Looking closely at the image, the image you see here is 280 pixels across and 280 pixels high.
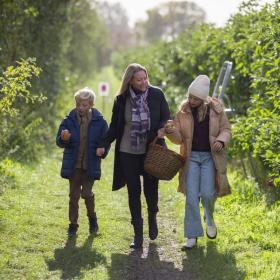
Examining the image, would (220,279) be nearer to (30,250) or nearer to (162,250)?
(162,250)

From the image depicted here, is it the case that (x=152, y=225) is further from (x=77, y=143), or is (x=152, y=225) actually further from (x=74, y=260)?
(x=77, y=143)

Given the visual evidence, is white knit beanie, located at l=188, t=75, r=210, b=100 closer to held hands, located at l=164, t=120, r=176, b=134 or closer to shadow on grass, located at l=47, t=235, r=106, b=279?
held hands, located at l=164, t=120, r=176, b=134

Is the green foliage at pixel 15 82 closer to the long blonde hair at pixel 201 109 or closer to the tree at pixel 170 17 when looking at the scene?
the long blonde hair at pixel 201 109

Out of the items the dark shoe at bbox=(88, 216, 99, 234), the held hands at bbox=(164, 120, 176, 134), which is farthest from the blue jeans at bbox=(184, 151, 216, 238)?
the dark shoe at bbox=(88, 216, 99, 234)

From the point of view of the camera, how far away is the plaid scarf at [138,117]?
21.2 ft

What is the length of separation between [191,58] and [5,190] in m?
7.84

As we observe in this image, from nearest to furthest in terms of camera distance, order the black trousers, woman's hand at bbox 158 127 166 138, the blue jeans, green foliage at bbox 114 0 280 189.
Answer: woman's hand at bbox 158 127 166 138 → the blue jeans → the black trousers → green foliage at bbox 114 0 280 189

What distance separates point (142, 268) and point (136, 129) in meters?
1.42

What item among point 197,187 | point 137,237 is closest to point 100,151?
point 137,237

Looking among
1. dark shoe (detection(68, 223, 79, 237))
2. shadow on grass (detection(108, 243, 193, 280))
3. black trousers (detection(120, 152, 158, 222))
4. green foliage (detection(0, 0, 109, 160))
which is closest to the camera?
shadow on grass (detection(108, 243, 193, 280))

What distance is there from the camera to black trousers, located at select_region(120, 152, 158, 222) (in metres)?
6.64

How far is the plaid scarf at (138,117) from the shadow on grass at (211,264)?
51.1 inches

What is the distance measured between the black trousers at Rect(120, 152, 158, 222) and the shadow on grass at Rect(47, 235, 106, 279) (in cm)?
63

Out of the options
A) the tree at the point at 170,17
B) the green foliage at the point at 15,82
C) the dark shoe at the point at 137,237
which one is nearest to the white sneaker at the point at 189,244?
the dark shoe at the point at 137,237
